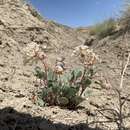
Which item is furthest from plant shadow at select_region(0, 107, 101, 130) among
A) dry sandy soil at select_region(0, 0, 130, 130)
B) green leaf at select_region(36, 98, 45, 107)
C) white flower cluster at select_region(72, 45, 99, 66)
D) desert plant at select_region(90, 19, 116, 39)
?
desert plant at select_region(90, 19, 116, 39)

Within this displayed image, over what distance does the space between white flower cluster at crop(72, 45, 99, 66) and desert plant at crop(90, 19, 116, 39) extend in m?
5.16

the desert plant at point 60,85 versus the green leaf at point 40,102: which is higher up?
the desert plant at point 60,85

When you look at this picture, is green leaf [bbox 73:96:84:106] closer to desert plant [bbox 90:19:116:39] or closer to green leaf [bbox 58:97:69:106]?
green leaf [bbox 58:97:69:106]

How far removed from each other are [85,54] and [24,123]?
3.44 ft

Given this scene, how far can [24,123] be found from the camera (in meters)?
3.57

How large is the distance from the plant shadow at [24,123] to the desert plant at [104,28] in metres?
5.85

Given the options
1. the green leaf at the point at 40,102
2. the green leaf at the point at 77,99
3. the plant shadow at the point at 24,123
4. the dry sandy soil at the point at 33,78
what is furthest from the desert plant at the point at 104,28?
the plant shadow at the point at 24,123

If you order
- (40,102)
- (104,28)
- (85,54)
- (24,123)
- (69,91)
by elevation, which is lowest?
(24,123)

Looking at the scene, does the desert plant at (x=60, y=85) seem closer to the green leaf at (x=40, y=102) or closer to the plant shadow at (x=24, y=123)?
the green leaf at (x=40, y=102)

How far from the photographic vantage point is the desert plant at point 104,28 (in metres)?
9.74

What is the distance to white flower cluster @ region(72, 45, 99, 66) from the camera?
4.23 meters

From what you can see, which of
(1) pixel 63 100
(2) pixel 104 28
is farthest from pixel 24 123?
(2) pixel 104 28

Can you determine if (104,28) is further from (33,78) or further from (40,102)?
(40,102)

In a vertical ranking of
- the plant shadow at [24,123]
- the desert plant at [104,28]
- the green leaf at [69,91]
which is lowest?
the plant shadow at [24,123]
